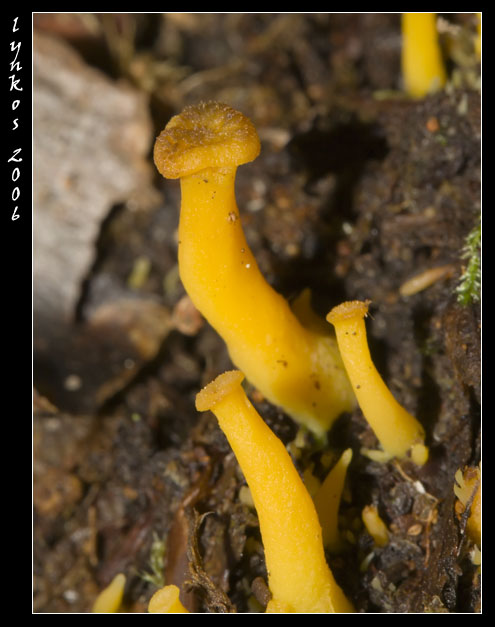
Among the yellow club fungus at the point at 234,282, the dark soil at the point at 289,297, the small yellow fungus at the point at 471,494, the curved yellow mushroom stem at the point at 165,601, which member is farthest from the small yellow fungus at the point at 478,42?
the curved yellow mushroom stem at the point at 165,601

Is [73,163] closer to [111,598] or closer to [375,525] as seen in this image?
[111,598]

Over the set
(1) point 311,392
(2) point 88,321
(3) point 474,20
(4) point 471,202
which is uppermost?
(3) point 474,20

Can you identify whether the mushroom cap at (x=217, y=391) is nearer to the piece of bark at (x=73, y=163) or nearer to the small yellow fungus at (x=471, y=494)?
the small yellow fungus at (x=471, y=494)

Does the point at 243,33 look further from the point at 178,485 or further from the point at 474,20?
the point at 178,485

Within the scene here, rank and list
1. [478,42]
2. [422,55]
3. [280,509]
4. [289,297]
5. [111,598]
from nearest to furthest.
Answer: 1. [280,509]
2. [111,598]
3. [289,297]
4. [478,42]
5. [422,55]

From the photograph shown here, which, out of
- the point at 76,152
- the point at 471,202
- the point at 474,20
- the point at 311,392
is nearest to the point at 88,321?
the point at 76,152

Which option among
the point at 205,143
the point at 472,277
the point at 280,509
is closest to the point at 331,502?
the point at 280,509
